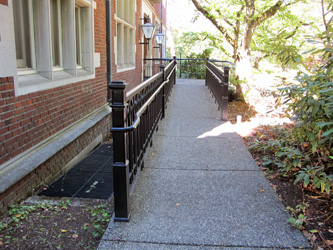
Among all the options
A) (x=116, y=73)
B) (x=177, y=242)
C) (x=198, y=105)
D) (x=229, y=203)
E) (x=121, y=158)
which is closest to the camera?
(x=177, y=242)

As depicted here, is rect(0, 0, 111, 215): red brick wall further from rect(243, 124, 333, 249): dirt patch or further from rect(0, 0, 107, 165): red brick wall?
rect(243, 124, 333, 249): dirt patch

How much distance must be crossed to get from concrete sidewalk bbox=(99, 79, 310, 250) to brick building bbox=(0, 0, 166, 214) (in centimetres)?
137

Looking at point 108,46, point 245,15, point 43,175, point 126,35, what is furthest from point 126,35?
point 43,175

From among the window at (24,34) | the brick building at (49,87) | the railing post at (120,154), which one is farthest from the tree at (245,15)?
the railing post at (120,154)

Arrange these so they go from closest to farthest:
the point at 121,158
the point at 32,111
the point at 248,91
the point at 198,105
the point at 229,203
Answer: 1. the point at 121,158
2. the point at 229,203
3. the point at 32,111
4. the point at 198,105
5. the point at 248,91

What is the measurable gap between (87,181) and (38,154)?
920 mm

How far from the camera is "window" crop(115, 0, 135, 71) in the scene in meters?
9.86

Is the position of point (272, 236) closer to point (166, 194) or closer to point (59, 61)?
point (166, 194)

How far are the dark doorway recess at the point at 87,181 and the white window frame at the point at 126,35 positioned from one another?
436 cm

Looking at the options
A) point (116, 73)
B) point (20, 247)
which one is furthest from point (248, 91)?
point (20, 247)

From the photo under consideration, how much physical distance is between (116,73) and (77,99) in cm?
303

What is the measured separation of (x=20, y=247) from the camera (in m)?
2.74

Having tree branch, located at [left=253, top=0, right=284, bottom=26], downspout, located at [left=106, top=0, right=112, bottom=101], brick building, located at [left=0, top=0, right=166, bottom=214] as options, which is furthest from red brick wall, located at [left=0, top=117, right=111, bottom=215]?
tree branch, located at [left=253, top=0, right=284, bottom=26]

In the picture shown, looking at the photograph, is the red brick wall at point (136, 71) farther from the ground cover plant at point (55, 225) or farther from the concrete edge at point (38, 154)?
the ground cover plant at point (55, 225)
